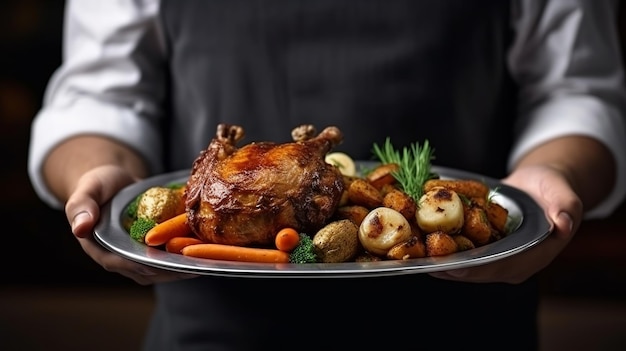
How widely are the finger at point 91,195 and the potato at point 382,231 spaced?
→ 0.43 meters

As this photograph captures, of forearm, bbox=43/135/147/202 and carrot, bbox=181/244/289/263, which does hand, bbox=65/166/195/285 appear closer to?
carrot, bbox=181/244/289/263

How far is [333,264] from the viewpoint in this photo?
114 centimetres

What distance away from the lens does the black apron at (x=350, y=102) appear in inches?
70.0

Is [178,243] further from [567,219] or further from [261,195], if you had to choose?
[567,219]

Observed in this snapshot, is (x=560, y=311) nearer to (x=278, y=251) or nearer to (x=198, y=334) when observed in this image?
(x=198, y=334)

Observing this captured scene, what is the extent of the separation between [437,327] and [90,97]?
924mm

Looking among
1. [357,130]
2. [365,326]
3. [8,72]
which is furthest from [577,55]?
[8,72]

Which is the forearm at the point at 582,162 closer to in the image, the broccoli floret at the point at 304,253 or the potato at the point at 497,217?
the potato at the point at 497,217

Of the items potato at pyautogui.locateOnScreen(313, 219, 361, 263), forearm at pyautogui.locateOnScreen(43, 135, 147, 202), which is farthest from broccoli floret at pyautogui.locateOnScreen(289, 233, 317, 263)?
forearm at pyautogui.locateOnScreen(43, 135, 147, 202)

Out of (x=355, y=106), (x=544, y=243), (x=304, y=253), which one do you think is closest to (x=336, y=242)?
(x=304, y=253)

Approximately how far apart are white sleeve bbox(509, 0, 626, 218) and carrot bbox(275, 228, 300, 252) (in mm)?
815

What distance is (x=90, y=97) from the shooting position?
76.8 inches

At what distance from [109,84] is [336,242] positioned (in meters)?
0.92

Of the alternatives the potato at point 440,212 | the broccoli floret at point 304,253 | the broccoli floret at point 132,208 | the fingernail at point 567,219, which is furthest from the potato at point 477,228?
the broccoli floret at point 132,208
